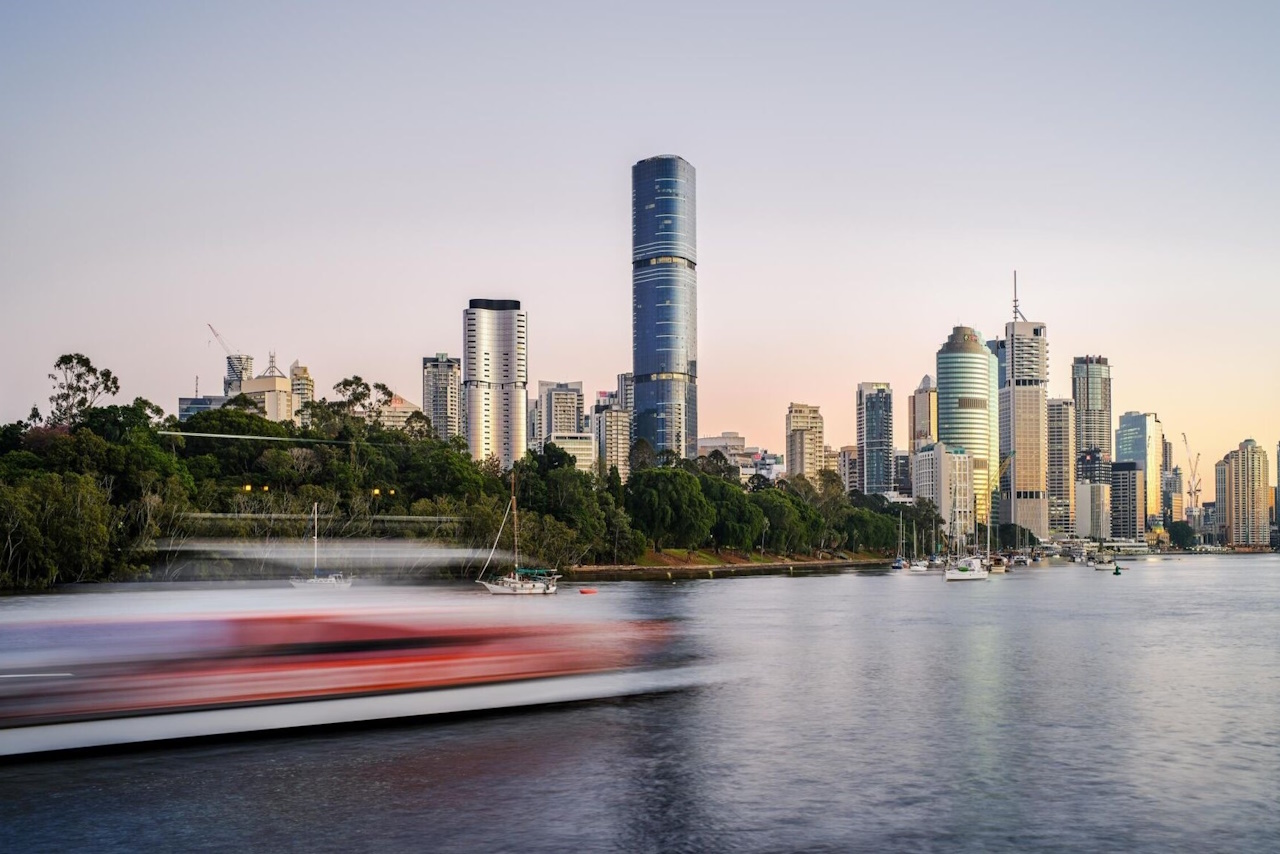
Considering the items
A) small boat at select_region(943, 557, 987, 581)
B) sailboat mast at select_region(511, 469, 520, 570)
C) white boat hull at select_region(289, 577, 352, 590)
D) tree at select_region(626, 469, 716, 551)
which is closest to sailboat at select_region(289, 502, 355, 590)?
white boat hull at select_region(289, 577, 352, 590)

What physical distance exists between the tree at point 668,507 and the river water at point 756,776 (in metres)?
128

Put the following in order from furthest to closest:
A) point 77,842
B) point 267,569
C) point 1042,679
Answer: point 267,569 < point 1042,679 < point 77,842

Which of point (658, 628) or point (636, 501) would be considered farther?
point (636, 501)

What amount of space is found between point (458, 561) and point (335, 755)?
10481 centimetres

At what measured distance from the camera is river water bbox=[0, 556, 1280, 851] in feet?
74.0

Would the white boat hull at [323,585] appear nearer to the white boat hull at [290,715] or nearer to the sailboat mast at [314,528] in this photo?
the white boat hull at [290,715]

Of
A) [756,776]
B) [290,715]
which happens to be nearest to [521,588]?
[290,715]

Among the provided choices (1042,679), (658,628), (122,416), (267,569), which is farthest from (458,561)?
(1042,679)

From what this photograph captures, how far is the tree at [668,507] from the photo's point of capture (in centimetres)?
18062

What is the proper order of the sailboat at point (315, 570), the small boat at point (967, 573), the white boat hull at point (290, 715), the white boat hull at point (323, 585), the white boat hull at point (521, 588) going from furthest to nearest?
the small boat at point (967, 573)
the white boat hull at point (521, 588)
the sailboat at point (315, 570)
the white boat hull at point (323, 585)
the white boat hull at point (290, 715)

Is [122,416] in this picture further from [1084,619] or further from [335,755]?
[335,755]

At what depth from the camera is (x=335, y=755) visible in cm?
3009

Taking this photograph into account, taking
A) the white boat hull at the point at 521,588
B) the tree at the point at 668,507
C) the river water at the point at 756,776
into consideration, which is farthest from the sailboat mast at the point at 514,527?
the river water at the point at 756,776

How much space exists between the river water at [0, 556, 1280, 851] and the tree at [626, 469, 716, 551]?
128m
